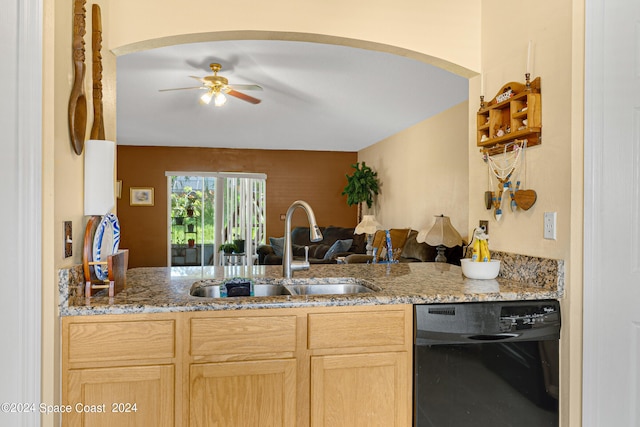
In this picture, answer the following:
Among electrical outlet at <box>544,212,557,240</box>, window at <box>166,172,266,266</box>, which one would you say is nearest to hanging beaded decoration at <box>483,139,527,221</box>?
electrical outlet at <box>544,212,557,240</box>

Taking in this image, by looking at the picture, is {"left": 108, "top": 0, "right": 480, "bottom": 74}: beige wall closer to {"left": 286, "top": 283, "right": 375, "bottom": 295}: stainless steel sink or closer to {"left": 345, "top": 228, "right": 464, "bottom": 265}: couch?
{"left": 286, "top": 283, "right": 375, "bottom": 295}: stainless steel sink

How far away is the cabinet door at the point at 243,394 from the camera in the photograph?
1621mm

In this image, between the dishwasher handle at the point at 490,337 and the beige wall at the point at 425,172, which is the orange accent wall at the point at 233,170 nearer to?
the beige wall at the point at 425,172

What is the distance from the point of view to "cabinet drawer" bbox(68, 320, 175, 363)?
1563mm

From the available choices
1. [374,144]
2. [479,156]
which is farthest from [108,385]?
[374,144]

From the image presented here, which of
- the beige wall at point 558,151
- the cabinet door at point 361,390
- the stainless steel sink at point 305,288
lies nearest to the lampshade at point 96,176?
the stainless steel sink at point 305,288

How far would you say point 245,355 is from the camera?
1656 millimetres

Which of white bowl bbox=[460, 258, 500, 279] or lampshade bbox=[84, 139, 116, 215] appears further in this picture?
white bowl bbox=[460, 258, 500, 279]

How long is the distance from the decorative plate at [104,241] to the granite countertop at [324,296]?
3.8 inches

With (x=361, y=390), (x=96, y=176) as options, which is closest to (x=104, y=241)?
(x=96, y=176)

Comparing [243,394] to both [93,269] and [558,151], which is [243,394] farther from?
[558,151]

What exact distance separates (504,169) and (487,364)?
3.01 ft

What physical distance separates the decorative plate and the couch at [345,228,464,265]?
2972mm

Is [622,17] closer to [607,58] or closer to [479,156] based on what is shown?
[607,58]
